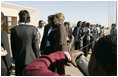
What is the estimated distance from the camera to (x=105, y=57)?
1001mm

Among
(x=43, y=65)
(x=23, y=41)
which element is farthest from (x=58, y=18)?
(x=43, y=65)

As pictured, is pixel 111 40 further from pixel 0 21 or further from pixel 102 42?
pixel 0 21

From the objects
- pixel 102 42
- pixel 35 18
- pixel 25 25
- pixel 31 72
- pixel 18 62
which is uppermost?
pixel 35 18

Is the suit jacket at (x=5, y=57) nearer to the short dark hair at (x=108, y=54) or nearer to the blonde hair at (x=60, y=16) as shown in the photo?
the blonde hair at (x=60, y=16)

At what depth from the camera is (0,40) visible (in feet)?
8.05

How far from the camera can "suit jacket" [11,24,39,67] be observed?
3039 millimetres

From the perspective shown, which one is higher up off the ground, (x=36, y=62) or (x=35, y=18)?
(x=35, y=18)

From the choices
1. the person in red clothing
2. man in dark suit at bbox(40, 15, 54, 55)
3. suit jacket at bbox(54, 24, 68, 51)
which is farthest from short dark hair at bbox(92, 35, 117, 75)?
man in dark suit at bbox(40, 15, 54, 55)

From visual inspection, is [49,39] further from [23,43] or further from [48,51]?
[23,43]

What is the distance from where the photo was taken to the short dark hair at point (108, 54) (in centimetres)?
100

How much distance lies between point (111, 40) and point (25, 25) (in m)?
2.26

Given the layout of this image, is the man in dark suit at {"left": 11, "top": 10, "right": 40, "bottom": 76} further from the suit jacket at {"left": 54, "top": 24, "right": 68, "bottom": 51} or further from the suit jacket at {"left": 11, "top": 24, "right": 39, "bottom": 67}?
the suit jacket at {"left": 54, "top": 24, "right": 68, "bottom": 51}

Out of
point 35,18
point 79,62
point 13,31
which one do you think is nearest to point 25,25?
point 13,31

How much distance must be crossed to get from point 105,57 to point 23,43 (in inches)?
87.0
